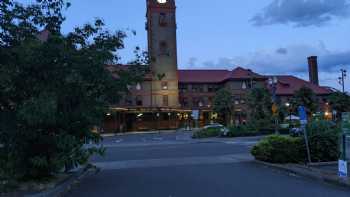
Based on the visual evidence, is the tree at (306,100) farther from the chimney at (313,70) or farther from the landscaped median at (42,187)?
the landscaped median at (42,187)

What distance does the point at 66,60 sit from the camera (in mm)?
12055

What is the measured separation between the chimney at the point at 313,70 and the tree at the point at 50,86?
4269 inches

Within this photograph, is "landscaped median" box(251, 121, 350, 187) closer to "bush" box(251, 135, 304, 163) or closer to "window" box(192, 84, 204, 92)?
"bush" box(251, 135, 304, 163)

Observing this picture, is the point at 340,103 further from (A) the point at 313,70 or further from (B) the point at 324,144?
(B) the point at 324,144

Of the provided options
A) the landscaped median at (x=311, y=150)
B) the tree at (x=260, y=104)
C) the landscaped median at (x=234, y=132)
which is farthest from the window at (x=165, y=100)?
the landscaped median at (x=311, y=150)

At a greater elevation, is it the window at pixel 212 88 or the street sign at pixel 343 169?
the window at pixel 212 88

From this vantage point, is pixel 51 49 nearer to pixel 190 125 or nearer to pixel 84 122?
pixel 84 122

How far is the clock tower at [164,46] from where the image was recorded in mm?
83812

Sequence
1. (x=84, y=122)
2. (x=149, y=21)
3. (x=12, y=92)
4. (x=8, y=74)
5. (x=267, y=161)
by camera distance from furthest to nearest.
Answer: (x=149, y=21), (x=267, y=161), (x=84, y=122), (x=12, y=92), (x=8, y=74)

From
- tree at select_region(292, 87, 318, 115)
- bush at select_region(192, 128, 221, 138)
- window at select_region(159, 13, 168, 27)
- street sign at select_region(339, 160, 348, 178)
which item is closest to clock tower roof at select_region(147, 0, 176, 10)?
window at select_region(159, 13, 168, 27)

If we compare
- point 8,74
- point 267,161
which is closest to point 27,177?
point 8,74

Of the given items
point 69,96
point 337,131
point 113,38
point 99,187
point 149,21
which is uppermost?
point 149,21

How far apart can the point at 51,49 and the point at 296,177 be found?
8.15 m

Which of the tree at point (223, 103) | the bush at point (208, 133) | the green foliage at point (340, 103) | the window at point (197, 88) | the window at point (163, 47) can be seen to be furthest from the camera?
the window at point (197, 88)
